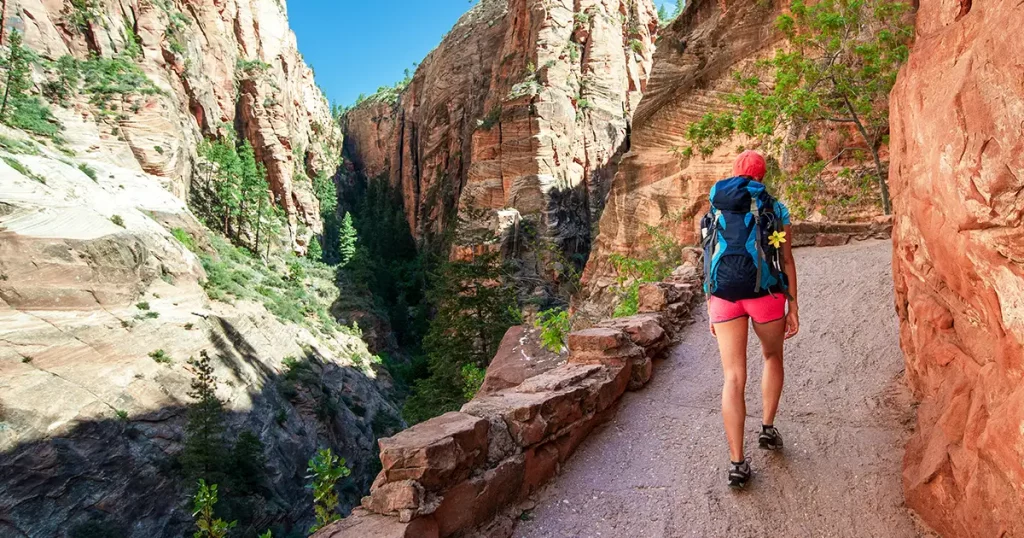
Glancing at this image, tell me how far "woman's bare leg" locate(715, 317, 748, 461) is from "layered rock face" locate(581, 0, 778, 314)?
34.3 ft

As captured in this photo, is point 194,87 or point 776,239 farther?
Answer: point 194,87

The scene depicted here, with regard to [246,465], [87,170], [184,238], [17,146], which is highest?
[17,146]

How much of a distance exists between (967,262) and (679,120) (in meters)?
16.8

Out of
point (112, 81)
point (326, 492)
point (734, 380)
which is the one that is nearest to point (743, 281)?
point (734, 380)

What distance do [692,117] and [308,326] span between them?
25.1m

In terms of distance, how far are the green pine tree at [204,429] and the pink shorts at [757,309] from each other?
1836 centimetres

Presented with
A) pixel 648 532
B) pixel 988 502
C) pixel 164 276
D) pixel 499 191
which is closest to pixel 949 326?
pixel 988 502

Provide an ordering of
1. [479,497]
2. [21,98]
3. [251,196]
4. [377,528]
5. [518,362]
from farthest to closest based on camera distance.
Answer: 1. [251,196]
2. [21,98]
3. [518,362]
4. [479,497]
5. [377,528]

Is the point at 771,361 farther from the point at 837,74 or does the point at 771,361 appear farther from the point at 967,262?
the point at 837,74

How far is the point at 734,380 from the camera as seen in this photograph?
2773 millimetres

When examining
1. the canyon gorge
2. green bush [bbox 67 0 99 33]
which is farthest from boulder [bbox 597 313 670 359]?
green bush [bbox 67 0 99 33]

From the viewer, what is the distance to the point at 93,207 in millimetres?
21578

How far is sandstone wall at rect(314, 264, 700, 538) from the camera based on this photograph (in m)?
2.44

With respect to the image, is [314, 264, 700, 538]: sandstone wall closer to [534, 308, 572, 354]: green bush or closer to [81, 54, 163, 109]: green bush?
[534, 308, 572, 354]: green bush
